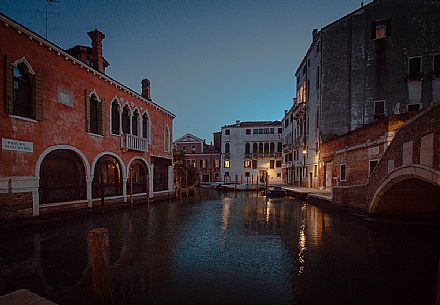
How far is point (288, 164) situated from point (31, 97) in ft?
96.2

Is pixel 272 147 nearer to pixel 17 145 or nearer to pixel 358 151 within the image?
pixel 358 151

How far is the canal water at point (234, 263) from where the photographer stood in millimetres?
4586

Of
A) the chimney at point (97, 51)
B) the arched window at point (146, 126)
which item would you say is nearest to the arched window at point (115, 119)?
the chimney at point (97, 51)

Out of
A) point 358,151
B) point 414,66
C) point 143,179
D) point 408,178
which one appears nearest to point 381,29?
point 414,66

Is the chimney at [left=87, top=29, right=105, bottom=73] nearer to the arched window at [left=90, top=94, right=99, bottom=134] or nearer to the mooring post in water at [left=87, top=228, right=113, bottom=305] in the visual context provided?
the arched window at [left=90, top=94, right=99, bottom=134]

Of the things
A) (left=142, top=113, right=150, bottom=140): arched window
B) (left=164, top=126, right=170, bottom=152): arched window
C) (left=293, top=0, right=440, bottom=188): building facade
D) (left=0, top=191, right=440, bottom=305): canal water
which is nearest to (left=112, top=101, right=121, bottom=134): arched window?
(left=142, top=113, right=150, bottom=140): arched window

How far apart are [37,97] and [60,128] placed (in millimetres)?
1580

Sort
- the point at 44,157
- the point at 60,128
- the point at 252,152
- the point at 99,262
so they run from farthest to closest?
the point at 252,152
the point at 60,128
the point at 44,157
the point at 99,262

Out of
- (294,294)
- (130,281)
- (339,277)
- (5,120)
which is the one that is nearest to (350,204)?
(339,277)

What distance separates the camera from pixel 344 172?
54.2ft

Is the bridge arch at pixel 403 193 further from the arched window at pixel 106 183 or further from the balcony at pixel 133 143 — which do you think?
the balcony at pixel 133 143

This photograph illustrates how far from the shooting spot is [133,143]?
15.7 meters

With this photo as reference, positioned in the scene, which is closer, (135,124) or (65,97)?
(65,97)

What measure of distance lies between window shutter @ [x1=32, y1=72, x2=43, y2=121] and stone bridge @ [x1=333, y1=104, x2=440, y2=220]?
43.9ft
